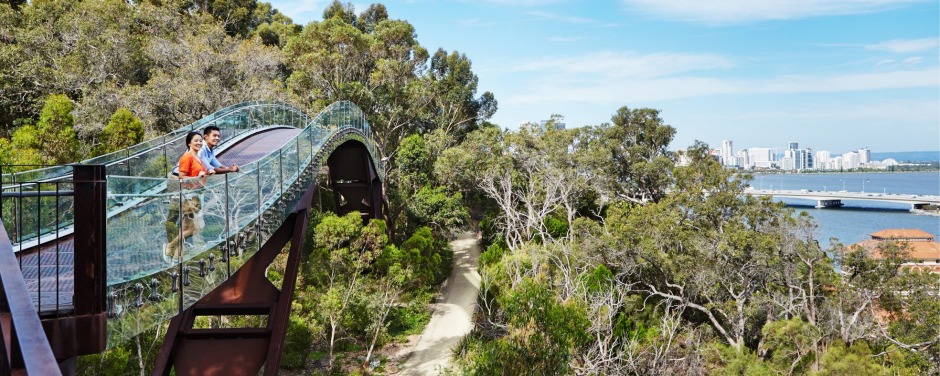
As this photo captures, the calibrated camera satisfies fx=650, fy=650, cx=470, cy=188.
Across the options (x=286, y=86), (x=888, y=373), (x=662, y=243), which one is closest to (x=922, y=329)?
(x=888, y=373)

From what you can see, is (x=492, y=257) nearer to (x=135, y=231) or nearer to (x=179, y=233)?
(x=179, y=233)

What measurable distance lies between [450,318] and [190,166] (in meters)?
14.7

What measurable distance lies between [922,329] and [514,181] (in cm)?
1412

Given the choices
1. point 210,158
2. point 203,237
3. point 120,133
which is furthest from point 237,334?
point 120,133

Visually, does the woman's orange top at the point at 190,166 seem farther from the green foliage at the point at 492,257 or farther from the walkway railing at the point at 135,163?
the green foliage at the point at 492,257

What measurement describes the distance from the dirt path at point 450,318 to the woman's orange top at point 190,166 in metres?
8.88

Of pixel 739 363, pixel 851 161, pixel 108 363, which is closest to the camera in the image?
pixel 108 363

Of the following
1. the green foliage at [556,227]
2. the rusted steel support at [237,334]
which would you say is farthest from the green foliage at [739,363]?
the rusted steel support at [237,334]

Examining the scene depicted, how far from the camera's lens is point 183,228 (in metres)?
6.36

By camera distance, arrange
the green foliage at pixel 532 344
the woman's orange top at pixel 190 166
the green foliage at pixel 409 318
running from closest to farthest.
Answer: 1. the woman's orange top at pixel 190 166
2. the green foliage at pixel 532 344
3. the green foliage at pixel 409 318

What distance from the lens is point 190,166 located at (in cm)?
700

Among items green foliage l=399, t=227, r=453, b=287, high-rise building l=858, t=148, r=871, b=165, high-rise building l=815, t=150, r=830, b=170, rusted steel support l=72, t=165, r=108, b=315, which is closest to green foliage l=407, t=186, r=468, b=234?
green foliage l=399, t=227, r=453, b=287

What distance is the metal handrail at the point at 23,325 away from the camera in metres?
2.17

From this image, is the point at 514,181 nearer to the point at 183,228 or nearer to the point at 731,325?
the point at 731,325
